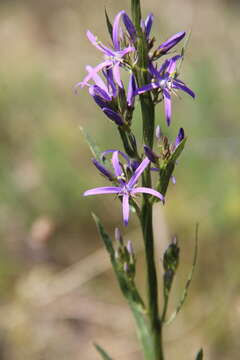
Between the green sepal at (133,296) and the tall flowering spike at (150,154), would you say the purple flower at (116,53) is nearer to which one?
the tall flowering spike at (150,154)

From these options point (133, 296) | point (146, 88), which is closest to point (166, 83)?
point (146, 88)

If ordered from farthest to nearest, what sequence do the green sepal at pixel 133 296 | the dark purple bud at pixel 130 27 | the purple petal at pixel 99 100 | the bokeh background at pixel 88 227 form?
1. the bokeh background at pixel 88 227
2. the green sepal at pixel 133 296
3. the purple petal at pixel 99 100
4. the dark purple bud at pixel 130 27

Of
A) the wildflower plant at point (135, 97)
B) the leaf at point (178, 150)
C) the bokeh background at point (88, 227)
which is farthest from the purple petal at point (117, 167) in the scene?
the bokeh background at point (88, 227)

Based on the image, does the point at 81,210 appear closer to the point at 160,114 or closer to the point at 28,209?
the point at 28,209

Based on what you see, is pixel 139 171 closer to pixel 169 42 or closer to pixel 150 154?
pixel 150 154

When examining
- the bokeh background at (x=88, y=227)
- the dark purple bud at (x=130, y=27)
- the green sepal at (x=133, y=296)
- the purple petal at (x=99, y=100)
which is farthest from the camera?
the bokeh background at (x=88, y=227)

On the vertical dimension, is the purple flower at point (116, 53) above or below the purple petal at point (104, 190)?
above

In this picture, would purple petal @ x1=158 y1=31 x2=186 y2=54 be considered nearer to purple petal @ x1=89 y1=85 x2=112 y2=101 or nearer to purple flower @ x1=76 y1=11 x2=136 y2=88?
purple flower @ x1=76 y1=11 x2=136 y2=88

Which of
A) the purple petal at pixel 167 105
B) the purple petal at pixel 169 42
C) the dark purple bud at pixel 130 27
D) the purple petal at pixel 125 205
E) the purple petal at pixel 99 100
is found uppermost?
the dark purple bud at pixel 130 27
